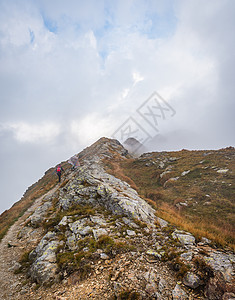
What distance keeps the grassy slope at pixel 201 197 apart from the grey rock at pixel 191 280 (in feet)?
10.6

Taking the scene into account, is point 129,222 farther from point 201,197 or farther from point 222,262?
point 201,197

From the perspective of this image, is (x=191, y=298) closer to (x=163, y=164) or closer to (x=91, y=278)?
(x=91, y=278)

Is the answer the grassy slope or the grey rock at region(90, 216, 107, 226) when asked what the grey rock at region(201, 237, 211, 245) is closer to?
the grassy slope

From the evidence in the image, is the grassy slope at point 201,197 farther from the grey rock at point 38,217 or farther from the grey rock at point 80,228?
A: the grey rock at point 38,217

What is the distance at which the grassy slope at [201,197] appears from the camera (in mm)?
10477

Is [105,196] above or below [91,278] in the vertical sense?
above

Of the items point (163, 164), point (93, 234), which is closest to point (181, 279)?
point (93, 234)

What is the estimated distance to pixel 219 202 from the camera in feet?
49.4

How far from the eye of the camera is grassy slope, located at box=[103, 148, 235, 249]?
34.4 ft

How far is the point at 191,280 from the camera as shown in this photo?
17.1 feet

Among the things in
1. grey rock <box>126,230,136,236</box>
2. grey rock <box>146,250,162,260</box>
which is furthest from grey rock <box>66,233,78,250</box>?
grey rock <box>146,250,162,260</box>

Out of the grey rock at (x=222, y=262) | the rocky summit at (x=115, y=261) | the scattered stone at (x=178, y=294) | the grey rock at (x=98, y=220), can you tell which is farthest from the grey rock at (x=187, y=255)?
the grey rock at (x=98, y=220)

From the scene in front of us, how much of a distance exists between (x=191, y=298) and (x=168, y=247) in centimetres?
254

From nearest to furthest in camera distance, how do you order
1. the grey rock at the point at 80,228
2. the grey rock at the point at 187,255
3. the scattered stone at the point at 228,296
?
the scattered stone at the point at 228,296, the grey rock at the point at 187,255, the grey rock at the point at 80,228
